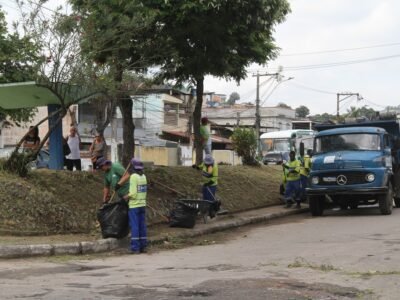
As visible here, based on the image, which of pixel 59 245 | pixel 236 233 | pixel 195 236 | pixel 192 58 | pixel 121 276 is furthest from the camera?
pixel 192 58

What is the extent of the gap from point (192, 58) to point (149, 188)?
357 cm

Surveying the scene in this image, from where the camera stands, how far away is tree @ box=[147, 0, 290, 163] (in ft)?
44.1

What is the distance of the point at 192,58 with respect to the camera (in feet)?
50.5

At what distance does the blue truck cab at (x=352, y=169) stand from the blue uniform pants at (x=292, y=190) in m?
1.31

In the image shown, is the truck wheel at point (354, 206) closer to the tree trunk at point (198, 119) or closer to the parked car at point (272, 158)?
the tree trunk at point (198, 119)

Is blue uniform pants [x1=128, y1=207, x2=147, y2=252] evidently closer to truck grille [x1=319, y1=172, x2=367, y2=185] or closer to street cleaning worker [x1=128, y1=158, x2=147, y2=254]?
street cleaning worker [x1=128, y1=158, x2=147, y2=254]

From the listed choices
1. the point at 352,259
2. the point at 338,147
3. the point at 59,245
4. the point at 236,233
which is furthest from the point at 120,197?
the point at 338,147

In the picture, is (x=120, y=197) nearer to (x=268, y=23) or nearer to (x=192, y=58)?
(x=192, y=58)

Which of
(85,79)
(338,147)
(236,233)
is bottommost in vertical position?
(236,233)

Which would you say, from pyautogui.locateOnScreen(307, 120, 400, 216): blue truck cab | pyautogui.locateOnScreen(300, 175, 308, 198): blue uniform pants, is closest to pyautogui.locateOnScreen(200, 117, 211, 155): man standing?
pyautogui.locateOnScreen(307, 120, 400, 216): blue truck cab

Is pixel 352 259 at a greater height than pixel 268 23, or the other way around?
pixel 268 23

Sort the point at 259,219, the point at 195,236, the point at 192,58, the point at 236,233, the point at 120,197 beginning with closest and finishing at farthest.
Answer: the point at 120,197 < the point at 195,236 < the point at 236,233 < the point at 192,58 < the point at 259,219

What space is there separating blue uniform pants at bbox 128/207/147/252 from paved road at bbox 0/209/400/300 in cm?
38

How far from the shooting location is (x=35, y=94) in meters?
13.5
